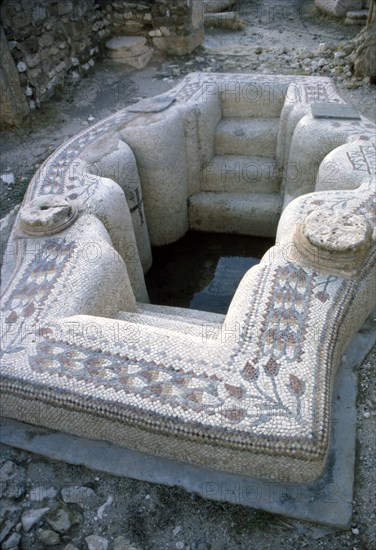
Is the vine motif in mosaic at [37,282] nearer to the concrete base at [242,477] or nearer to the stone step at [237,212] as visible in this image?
the concrete base at [242,477]

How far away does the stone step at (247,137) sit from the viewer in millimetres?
5508

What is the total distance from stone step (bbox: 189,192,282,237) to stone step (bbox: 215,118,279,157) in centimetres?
53

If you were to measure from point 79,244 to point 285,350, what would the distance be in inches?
62.6

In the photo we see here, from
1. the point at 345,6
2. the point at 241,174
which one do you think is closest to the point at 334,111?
the point at 241,174

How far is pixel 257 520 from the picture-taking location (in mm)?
2252

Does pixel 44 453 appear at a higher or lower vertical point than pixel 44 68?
lower

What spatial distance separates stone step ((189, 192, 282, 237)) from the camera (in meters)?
5.48

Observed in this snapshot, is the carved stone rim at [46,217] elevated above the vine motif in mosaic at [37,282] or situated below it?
above

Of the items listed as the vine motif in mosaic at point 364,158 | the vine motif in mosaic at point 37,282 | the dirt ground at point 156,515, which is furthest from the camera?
the vine motif in mosaic at point 364,158

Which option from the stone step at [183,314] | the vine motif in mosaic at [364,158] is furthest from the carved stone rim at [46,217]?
the vine motif in mosaic at [364,158]

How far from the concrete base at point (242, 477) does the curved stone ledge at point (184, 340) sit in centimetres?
7

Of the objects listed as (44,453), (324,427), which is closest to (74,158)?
(44,453)

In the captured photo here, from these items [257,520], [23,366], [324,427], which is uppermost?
[23,366]

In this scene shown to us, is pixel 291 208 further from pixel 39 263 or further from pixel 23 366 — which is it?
pixel 23 366
